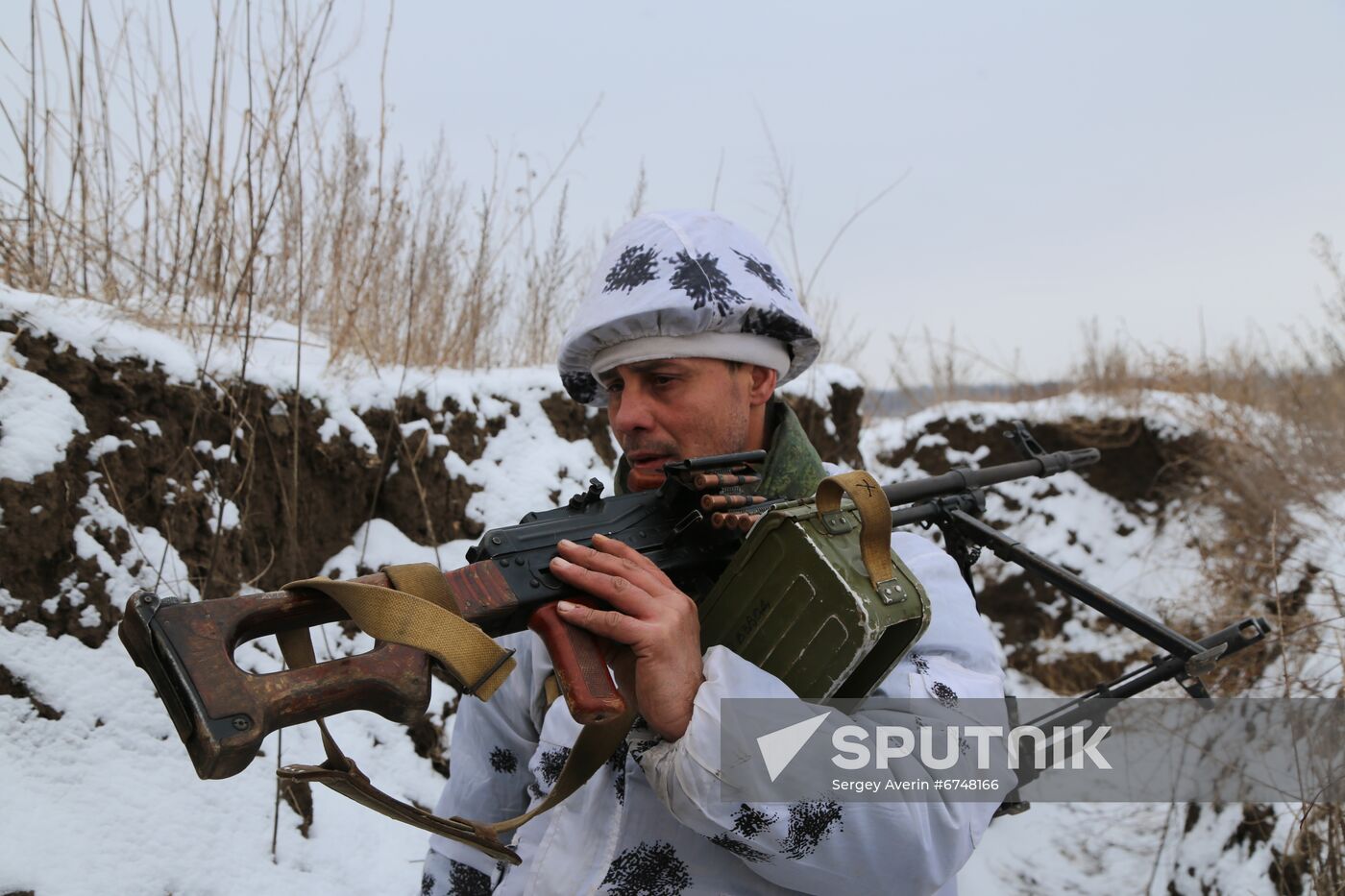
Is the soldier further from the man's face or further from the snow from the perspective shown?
the snow

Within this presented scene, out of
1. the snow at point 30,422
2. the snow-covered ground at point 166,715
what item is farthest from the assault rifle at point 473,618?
the snow at point 30,422

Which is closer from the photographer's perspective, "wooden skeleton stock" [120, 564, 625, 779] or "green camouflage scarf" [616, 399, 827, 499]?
"wooden skeleton stock" [120, 564, 625, 779]

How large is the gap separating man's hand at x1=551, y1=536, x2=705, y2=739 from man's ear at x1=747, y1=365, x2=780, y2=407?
63 centimetres

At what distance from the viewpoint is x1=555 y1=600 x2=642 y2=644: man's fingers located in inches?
43.3

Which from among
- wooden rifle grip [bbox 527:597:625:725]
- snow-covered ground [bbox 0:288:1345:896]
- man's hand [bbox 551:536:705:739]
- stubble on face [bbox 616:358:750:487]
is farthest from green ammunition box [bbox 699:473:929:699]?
snow-covered ground [bbox 0:288:1345:896]

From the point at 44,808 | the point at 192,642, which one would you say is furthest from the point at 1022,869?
the point at 192,642

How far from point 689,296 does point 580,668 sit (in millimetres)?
736

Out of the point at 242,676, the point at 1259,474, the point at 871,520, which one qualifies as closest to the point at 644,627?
the point at 871,520

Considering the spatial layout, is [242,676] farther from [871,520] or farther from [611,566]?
[871,520]

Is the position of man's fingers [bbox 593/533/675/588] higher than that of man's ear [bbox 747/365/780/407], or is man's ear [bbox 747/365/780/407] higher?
man's ear [bbox 747/365/780/407]

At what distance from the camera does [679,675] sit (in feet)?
3.67

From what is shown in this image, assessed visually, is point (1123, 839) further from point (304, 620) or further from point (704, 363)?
point (304, 620)

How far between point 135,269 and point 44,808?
161cm

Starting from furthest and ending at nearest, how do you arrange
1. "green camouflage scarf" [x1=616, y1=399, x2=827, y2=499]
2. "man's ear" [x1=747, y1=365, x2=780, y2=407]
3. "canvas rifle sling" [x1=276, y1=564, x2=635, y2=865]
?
"man's ear" [x1=747, y1=365, x2=780, y2=407] → "green camouflage scarf" [x1=616, y1=399, x2=827, y2=499] → "canvas rifle sling" [x1=276, y1=564, x2=635, y2=865]
